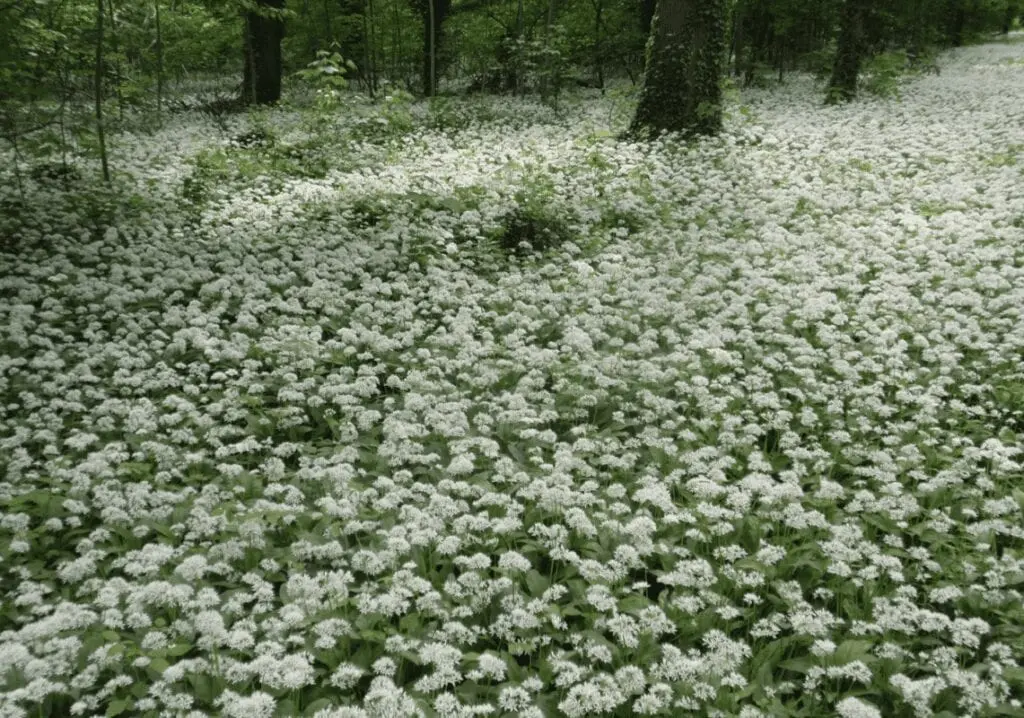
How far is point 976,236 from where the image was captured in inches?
320

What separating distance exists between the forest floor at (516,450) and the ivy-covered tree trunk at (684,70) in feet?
10.3

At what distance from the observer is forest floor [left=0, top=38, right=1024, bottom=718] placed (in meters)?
3.42

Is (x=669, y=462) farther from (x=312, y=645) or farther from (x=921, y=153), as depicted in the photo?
(x=921, y=153)

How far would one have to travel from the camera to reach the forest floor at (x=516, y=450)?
3420mm

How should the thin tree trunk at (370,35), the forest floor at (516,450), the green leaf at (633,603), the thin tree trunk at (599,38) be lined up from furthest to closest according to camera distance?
the thin tree trunk at (599,38) < the thin tree trunk at (370,35) < the green leaf at (633,603) < the forest floor at (516,450)

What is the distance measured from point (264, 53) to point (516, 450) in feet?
60.2

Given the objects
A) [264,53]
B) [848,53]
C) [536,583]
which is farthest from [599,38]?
[536,583]

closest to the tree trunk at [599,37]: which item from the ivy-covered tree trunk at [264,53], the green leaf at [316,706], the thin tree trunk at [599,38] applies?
the thin tree trunk at [599,38]

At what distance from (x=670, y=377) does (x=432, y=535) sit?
9.16 ft

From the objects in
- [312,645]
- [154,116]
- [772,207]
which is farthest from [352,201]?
[154,116]

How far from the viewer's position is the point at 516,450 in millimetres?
5203

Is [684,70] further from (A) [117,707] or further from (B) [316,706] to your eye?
(A) [117,707]

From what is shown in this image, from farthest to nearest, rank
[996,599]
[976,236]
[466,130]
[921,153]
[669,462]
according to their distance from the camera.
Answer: [466,130]
[921,153]
[976,236]
[669,462]
[996,599]

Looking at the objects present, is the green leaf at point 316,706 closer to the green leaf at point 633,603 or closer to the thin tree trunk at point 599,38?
the green leaf at point 633,603
